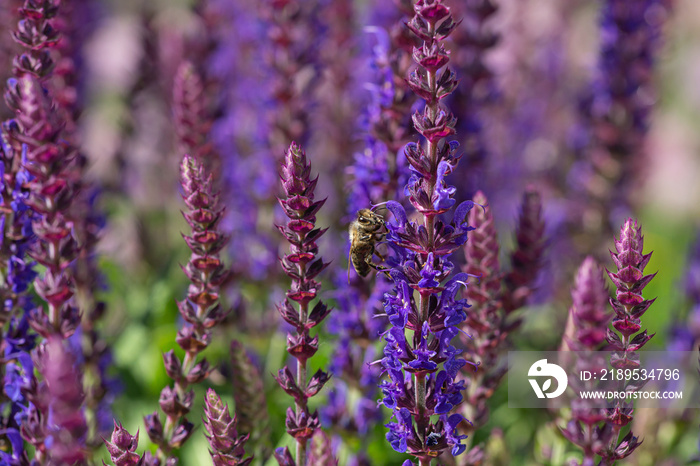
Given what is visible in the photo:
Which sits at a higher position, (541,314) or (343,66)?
(343,66)

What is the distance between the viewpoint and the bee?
2.40 meters

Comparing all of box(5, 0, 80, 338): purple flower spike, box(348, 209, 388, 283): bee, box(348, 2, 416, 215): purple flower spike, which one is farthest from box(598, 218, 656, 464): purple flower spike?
box(5, 0, 80, 338): purple flower spike

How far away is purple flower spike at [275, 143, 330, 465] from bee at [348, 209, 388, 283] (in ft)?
1.12

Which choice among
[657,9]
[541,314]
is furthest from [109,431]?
[657,9]

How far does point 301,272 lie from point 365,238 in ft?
1.53

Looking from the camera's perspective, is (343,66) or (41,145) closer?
(41,145)

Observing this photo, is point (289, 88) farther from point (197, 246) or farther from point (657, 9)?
point (657, 9)

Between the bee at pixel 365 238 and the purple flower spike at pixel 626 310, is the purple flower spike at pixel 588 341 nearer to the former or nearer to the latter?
the purple flower spike at pixel 626 310

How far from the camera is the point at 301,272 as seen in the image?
2.00 m

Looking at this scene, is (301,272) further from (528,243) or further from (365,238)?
(528,243)

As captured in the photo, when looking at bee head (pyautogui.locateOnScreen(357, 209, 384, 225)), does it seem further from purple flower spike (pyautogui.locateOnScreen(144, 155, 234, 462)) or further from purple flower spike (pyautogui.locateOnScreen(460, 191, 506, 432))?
purple flower spike (pyautogui.locateOnScreen(144, 155, 234, 462))

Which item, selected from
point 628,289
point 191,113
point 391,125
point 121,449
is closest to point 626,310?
Result: point 628,289

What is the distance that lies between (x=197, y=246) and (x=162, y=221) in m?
3.53

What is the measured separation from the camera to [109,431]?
3035 millimetres
